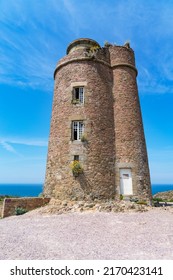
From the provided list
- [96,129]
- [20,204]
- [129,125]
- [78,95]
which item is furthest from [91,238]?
[78,95]

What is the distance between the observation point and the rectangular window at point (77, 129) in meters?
14.0

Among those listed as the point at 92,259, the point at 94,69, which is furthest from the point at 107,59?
the point at 92,259

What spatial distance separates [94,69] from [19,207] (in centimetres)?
1136

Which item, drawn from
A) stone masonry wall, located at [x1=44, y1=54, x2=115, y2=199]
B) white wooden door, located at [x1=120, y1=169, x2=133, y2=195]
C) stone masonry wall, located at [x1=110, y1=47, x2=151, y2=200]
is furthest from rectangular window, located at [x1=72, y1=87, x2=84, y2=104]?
white wooden door, located at [x1=120, y1=169, x2=133, y2=195]

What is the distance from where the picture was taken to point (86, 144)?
13.6 meters

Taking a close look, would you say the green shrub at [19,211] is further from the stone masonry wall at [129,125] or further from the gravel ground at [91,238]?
the stone masonry wall at [129,125]

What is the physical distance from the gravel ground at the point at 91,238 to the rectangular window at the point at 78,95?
328 inches

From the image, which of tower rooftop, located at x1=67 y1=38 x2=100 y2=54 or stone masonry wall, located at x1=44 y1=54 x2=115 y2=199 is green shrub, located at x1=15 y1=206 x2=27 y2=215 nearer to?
stone masonry wall, located at x1=44 y1=54 x2=115 y2=199

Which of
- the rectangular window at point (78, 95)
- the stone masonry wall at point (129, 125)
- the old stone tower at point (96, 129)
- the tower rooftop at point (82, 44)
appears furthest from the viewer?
the tower rooftop at point (82, 44)

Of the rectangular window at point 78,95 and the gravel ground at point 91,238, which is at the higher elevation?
the rectangular window at point 78,95

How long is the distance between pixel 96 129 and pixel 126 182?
14.4 ft

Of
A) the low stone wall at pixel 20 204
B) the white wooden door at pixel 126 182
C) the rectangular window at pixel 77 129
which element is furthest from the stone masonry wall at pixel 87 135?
the low stone wall at pixel 20 204

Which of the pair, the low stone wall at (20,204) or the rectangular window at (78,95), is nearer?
the low stone wall at (20,204)

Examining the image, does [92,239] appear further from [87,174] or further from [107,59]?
[107,59]
